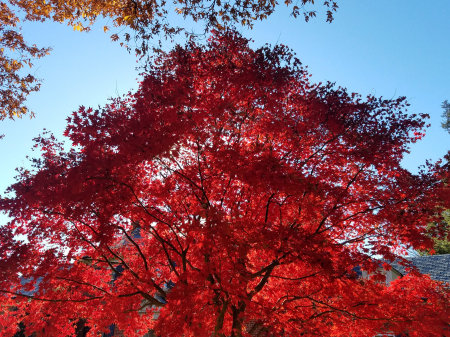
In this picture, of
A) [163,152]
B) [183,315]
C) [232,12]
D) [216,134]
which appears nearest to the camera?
[232,12]

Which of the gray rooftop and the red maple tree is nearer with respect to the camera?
the red maple tree

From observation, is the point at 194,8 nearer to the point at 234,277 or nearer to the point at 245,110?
the point at 245,110

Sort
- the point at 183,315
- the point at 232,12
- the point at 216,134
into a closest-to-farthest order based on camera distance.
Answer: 1. the point at 232,12
2. the point at 183,315
3. the point at 216,134

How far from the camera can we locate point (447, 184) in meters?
8.09

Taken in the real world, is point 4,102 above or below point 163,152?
above

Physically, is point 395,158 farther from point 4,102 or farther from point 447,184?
point 4,102

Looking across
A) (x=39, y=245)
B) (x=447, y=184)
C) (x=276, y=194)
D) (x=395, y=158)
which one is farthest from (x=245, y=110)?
(x=39, y=245)

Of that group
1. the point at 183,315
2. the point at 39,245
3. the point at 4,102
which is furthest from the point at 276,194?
the point at 4,102

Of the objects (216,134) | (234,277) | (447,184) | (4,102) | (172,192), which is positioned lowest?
(234,277)

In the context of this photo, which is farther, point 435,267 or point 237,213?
point 435,267

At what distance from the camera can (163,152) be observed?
8.04m

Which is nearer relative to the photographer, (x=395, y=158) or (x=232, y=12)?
(x=232, y=12)

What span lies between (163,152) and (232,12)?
3820mm

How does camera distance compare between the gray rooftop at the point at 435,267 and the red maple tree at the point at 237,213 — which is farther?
the gray rooftop at the point at 435,267
